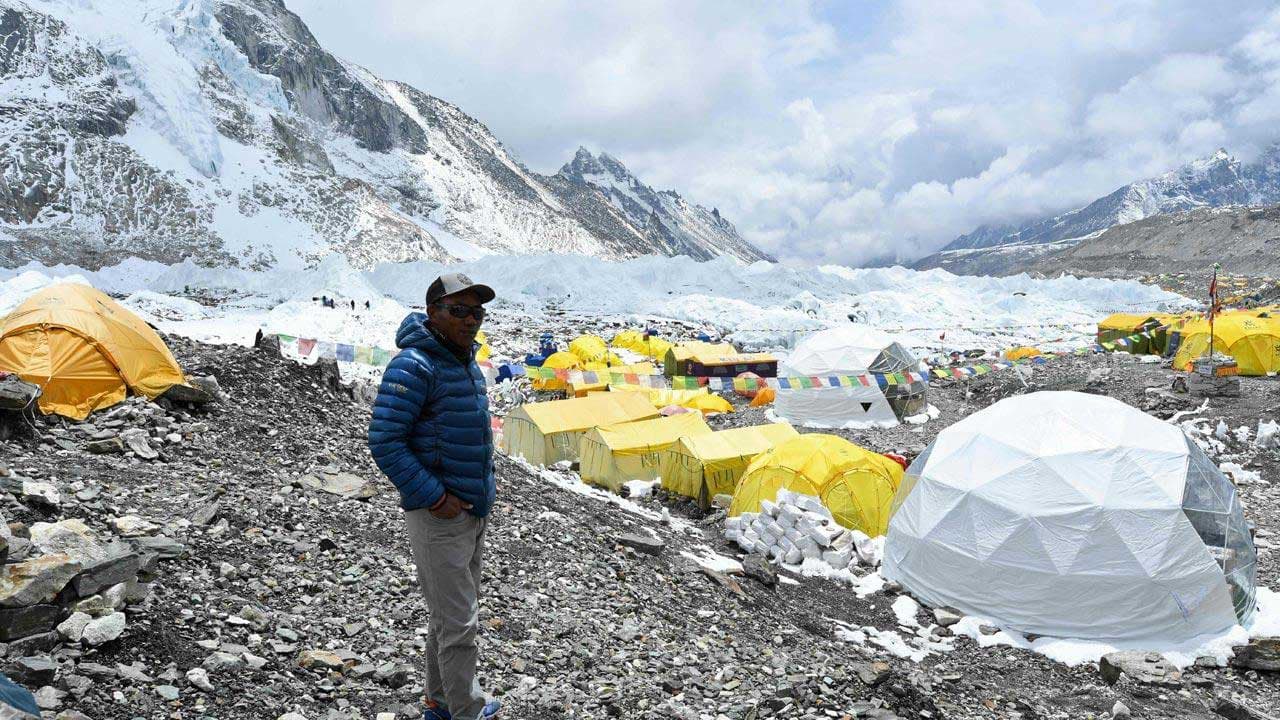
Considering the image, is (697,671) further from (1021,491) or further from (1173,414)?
(1173,414)

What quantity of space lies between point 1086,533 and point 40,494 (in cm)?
1055

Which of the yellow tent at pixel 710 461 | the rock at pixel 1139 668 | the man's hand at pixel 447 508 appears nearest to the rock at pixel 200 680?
the man's hand at pixel 447 508

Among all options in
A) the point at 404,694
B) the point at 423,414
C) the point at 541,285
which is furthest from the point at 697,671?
the point at 541,285

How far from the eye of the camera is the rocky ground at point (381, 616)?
385cm

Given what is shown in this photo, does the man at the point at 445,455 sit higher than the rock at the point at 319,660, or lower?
higher

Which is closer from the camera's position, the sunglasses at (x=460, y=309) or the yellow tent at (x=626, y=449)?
the sunglasses at (x=460, y=309)

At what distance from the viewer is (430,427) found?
3.21 metres

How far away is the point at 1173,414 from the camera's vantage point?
1858 cm

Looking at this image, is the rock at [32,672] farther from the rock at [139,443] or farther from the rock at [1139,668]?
the rock at [1139,668]

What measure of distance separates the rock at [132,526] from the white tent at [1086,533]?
884 cm

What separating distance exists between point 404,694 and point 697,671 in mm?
2191

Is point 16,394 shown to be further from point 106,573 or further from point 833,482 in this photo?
point 833,482

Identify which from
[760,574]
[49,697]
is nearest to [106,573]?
[49,697]

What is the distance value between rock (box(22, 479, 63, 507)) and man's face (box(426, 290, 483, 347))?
3.96m
